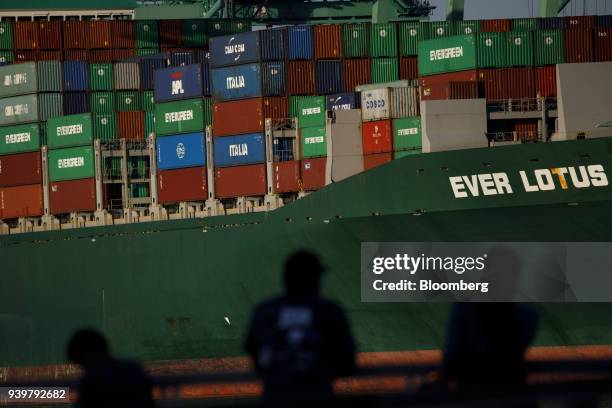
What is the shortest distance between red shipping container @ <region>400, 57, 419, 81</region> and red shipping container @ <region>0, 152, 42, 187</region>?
12.3 meters

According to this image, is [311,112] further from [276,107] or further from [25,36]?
[25,36]

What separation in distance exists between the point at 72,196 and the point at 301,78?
8.61 meters

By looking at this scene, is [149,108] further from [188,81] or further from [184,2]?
[184,2]

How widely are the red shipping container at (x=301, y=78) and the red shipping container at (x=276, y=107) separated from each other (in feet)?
1.57

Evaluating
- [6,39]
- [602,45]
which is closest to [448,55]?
[602,45]

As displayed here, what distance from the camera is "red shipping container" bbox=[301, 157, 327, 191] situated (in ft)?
109

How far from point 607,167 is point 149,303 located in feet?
47.1

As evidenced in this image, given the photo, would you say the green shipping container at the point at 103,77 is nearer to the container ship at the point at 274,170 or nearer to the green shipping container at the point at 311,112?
the container ship at the point at 274,170

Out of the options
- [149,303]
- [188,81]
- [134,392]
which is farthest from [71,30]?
[134,392]

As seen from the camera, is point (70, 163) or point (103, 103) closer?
point (70, 163)

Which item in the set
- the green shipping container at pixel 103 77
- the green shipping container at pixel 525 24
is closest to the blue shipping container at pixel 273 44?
the green shipping container at pixel 103 77

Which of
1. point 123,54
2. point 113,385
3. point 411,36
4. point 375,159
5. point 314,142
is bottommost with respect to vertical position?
point 113,385

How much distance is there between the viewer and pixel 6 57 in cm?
4706

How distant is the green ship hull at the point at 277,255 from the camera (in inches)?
1048
